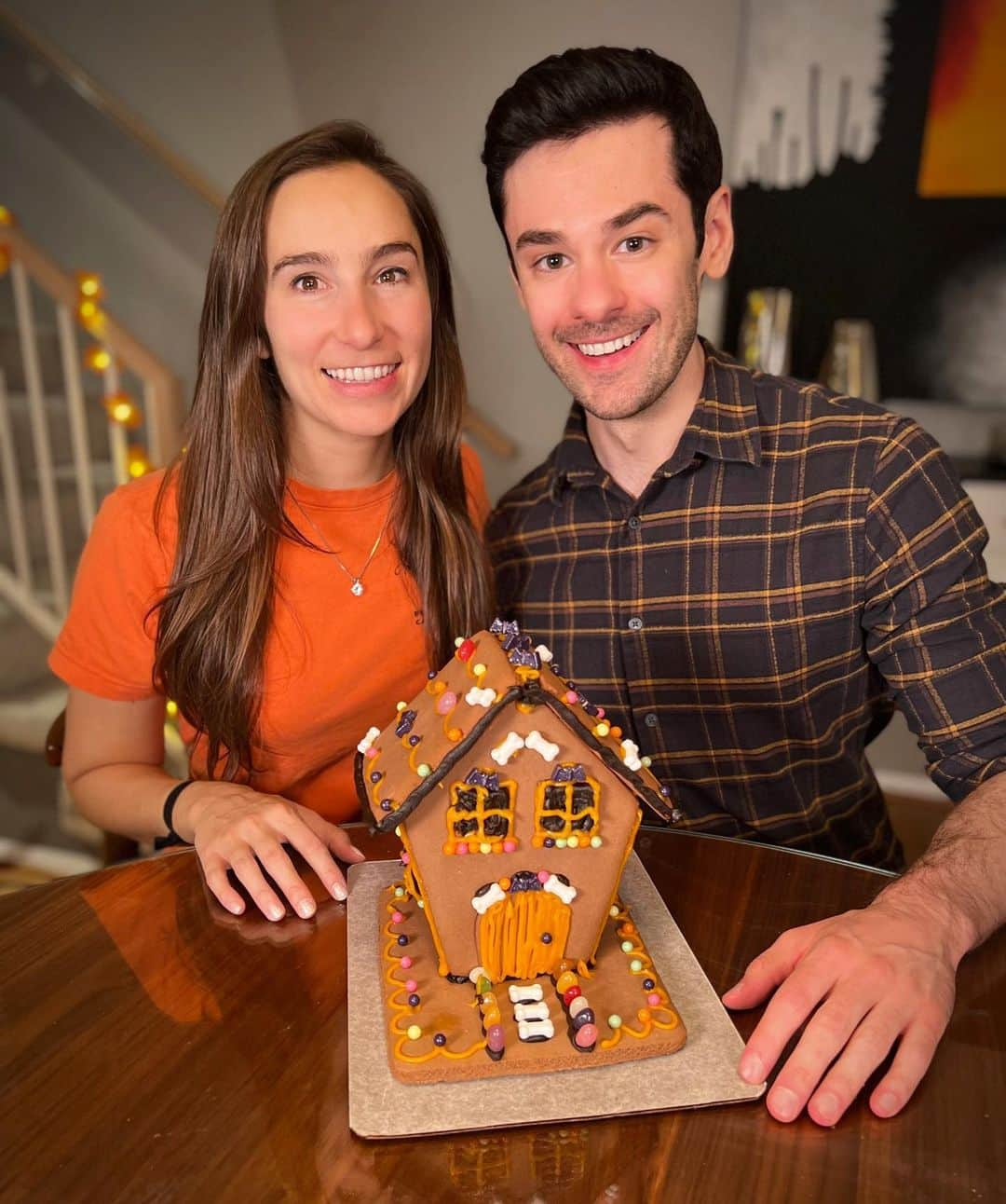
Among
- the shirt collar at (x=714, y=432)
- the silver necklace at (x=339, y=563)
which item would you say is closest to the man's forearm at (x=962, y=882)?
the shirt collar at (x=714, y=432)

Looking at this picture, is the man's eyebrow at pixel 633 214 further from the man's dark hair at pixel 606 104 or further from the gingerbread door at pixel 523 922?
the gingerbread door at pixel 523 922

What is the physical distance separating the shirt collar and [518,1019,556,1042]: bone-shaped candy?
2.81ft

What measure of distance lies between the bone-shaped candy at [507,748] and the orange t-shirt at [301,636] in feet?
2.21

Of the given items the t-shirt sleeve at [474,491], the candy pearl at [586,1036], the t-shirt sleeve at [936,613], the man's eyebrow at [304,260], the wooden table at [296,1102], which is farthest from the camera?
the t-shirt sleeve at [474,491]

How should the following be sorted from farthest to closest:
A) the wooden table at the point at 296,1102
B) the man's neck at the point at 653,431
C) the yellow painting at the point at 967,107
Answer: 1. the yellow painting at the point at 967,107
2. the man's neck at the point at 653,431
3. the wooden table at the point at 296,1102

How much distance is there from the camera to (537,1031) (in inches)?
35.3

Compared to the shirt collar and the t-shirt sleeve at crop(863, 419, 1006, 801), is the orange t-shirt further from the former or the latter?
the t-shirt sleeve at crop(863, 419, 1006, 801)

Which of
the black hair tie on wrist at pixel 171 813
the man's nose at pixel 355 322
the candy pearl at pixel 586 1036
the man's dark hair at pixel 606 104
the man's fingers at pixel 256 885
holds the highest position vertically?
the man's dark hair at pixel 606 104

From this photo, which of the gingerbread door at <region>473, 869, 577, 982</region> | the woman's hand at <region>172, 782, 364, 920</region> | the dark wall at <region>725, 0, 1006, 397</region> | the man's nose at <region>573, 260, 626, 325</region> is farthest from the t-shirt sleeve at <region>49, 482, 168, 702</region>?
the dark wall at <region>725, 0, 1006, 397</region>

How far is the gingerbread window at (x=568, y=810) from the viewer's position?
0.94 m

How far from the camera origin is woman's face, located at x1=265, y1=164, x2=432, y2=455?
4.76 ft

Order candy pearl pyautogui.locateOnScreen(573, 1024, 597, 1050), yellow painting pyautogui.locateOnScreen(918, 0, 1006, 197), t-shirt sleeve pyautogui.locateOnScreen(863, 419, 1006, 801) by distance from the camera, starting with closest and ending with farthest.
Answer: candy pearl pyautogui.locateOnScreen(573, 1024, 597, 1050) → t-shirt sleeve pyautogui.locateOnScreen(863, 419, 1006, 801) → yellow painting pyautogui.locateOnScreen(918, 0, 1006, 197)

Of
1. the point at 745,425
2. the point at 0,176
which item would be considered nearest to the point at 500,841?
the point at 745,425

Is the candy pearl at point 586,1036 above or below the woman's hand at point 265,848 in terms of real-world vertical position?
above
